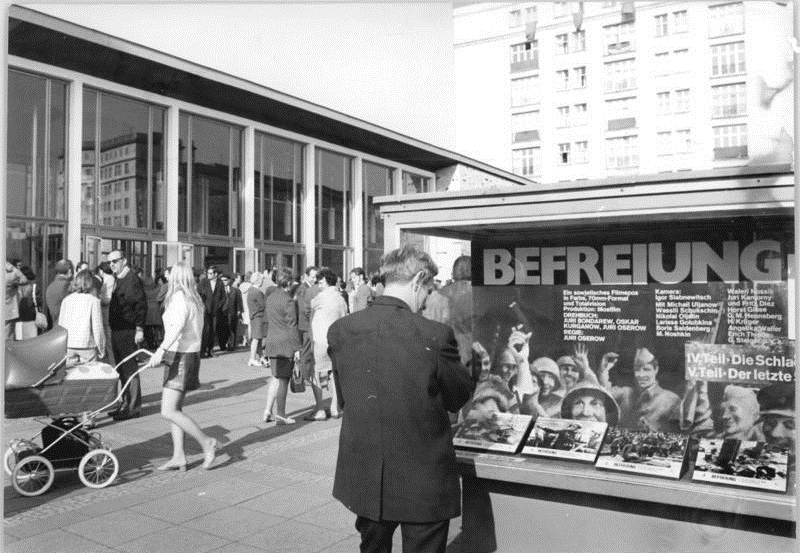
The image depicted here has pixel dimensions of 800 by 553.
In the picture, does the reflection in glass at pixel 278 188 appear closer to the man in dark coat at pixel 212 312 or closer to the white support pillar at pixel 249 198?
the white support pillar at pixel 249 198

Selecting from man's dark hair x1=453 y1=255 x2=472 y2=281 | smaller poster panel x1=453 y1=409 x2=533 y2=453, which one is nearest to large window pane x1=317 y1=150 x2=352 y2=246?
man's dark hair x1=453 y1=255 x2=472 y2=281

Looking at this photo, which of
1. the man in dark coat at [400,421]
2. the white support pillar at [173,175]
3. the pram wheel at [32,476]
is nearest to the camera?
the man in dark coat at [400,421]

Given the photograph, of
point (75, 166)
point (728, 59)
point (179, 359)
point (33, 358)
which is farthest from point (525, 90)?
point (75, 166)

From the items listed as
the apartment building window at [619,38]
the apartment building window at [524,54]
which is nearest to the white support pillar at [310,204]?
the apartment building window at [524,54]

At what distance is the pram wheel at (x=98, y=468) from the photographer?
Answer: 4500 millimetres

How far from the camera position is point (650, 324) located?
3.41 m

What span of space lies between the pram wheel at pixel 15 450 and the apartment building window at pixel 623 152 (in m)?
4.18

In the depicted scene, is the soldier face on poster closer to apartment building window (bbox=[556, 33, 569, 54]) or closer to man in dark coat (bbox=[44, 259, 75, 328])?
apartment building window (bbox=[556, 33, 569, 54])

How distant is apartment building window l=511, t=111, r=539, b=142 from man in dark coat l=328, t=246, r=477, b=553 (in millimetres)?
1121

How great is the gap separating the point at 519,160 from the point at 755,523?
73.7 inches

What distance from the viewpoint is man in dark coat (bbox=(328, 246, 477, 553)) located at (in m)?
2.33

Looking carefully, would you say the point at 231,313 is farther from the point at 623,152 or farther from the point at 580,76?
the point at 623,152

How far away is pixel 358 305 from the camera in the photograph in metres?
10.1

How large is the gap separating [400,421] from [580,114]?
5.16 ft
